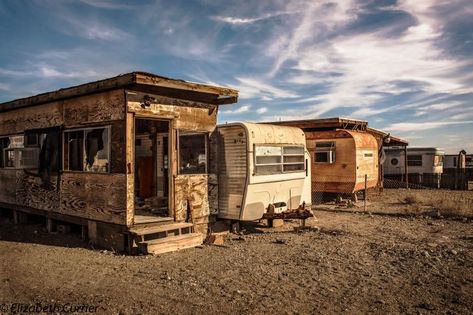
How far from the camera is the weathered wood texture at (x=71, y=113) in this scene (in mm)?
8422

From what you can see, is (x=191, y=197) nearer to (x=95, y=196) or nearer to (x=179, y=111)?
(x=179, y=111)

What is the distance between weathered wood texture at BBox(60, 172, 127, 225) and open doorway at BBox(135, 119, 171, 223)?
1.64 m

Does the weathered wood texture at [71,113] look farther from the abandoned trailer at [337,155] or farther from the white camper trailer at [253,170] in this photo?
the abandoned trailer at [337,155]

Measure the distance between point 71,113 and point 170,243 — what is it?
4249 mm

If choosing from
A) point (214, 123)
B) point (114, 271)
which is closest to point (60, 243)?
point (114, 271)

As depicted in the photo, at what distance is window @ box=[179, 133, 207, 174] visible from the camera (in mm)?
9594

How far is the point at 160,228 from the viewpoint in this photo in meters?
8.35

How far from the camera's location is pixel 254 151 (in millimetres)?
9375

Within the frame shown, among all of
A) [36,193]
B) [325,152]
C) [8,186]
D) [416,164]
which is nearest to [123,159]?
[36,193]

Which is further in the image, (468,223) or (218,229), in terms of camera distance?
(468,223)

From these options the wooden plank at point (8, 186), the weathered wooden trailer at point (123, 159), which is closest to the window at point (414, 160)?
the weathered wooden trailer at point (123, 159)

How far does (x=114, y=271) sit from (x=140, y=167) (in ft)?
17.7

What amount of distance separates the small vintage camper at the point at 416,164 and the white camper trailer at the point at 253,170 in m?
17.3

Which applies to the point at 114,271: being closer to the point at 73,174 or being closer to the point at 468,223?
the point at 73,174
